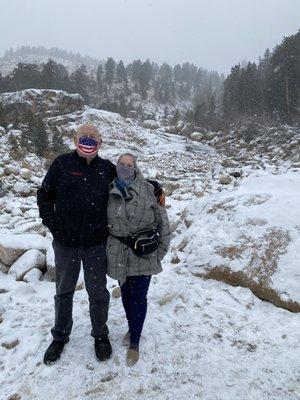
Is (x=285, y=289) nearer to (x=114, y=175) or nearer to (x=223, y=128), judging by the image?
(x=114, y=175)

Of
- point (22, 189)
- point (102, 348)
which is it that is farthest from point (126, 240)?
point (22, 189)

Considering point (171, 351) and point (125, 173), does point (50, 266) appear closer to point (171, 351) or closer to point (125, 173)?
point (171, 351)

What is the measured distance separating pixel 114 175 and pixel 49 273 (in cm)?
231

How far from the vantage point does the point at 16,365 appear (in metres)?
3.07

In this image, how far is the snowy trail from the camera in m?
2.86

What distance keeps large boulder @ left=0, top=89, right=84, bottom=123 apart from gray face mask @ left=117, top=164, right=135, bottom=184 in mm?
29018

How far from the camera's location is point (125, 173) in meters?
2.94

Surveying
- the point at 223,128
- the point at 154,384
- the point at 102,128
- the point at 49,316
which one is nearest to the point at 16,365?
the point at 49,316

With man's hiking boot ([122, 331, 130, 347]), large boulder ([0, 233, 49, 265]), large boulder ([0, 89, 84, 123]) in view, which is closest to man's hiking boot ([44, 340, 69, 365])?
man's hiking boot ([122, 331, 130, 347])

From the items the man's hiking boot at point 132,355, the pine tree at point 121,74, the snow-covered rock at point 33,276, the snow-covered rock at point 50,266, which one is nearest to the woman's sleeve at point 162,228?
the man's hiking boot at point 132,355

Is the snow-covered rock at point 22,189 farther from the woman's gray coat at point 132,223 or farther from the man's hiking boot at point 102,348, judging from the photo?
the woman's gray coat at point 132,223

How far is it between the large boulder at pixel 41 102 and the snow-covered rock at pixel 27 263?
26.9 meters

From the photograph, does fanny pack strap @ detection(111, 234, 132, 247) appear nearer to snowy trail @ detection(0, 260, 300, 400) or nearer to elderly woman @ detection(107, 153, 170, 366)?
elderly woman @ detection(107, 153, 170, 366)

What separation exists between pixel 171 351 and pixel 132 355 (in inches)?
15.3
